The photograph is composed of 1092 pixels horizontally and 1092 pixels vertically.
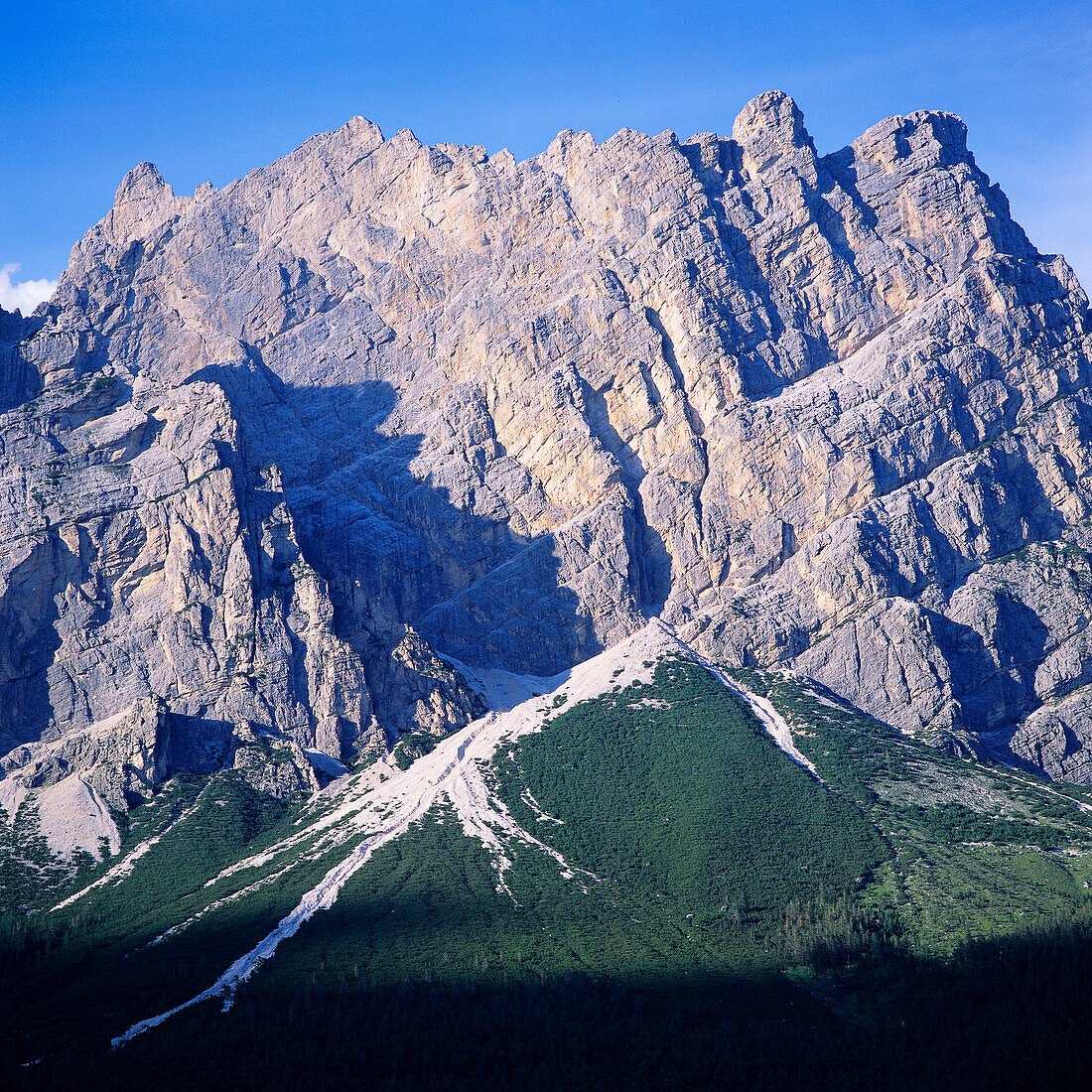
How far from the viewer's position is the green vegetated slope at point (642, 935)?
9638 centimetres

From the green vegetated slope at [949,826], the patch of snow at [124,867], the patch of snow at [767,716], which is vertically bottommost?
the green vegetated slope at [949,826]

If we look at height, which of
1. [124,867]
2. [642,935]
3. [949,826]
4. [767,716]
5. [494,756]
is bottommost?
[949,826]

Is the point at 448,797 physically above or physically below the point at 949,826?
above

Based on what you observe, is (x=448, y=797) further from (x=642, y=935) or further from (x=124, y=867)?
(x=642, y=935)

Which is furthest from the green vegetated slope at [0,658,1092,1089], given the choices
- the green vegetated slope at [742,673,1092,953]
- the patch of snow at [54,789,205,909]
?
the patch of snow at [54,789,205,909]

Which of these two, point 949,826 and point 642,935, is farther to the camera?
point 949,826

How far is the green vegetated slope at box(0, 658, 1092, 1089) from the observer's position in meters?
96.4

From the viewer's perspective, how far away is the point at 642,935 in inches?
4840

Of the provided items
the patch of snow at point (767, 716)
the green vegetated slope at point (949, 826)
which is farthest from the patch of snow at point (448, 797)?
the green vegetated slope at point (949, 826)

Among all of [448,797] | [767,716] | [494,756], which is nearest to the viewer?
[448,797]

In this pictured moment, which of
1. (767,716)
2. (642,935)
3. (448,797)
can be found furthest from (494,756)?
(642,935)

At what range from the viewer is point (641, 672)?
606 feet

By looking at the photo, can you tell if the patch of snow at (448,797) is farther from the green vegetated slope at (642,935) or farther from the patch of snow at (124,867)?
the patch of snow at (124,867)

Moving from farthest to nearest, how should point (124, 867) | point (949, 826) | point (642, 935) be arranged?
1. point (124, 867)
2. point (949, 826)
3. point (642, 935)
